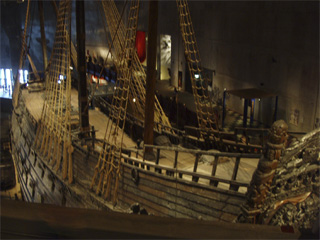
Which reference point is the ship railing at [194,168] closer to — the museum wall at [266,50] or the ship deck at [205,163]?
the ship deck at [205,163]

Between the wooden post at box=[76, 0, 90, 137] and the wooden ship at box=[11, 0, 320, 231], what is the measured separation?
2cm

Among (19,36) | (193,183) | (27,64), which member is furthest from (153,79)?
(27,64)

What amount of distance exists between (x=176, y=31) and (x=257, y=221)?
10648mm

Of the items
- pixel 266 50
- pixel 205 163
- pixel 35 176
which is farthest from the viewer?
pixel 266 50

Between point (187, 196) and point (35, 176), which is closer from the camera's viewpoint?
point (187, 196)

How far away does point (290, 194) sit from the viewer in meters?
3.46

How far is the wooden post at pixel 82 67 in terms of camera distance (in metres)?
7.76

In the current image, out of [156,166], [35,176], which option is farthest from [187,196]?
[35,176]

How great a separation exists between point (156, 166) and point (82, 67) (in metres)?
3.54

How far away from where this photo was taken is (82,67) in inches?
316

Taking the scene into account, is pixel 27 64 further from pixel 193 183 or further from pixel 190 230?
pixel 190 230

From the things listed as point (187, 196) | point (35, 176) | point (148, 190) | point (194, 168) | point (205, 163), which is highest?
point (194, 168)

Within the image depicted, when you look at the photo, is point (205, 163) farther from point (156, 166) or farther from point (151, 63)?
point (151, 63)

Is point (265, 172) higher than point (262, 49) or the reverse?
the reverse
